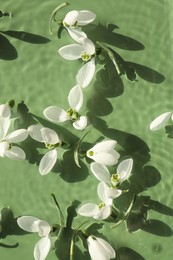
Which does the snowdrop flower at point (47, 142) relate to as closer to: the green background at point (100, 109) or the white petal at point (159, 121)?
the green background at point (100, 109)

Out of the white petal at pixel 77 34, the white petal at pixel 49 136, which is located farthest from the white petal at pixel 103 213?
the white petal at pixel 77 34

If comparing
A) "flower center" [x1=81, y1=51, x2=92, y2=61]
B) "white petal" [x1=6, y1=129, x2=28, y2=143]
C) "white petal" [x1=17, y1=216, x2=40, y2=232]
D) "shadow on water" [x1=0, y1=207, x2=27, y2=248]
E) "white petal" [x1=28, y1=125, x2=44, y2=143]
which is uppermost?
"flower center" [x1=81, y1=51, x2=92, y2=61]

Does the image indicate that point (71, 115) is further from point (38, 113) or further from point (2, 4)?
point (2, 4)

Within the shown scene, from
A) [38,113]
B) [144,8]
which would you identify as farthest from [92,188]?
[144,8]

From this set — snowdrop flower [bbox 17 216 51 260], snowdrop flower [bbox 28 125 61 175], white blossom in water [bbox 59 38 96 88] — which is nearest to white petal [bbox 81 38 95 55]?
white blossom in water [bbox 59 38 96 88]

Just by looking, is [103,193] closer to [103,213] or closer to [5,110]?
[103,213]

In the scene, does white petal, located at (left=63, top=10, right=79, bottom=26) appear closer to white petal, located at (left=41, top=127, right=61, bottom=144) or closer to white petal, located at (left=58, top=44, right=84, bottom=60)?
white petal, located at (left=58, top=44, right=84, bottom=60)

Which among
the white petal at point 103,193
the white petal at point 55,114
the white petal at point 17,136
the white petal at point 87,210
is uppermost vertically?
the white petal at point 55,114

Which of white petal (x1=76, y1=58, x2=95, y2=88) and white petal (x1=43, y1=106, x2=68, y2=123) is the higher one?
white petal (x1=76, y1=58, x2=95, y2=88)
